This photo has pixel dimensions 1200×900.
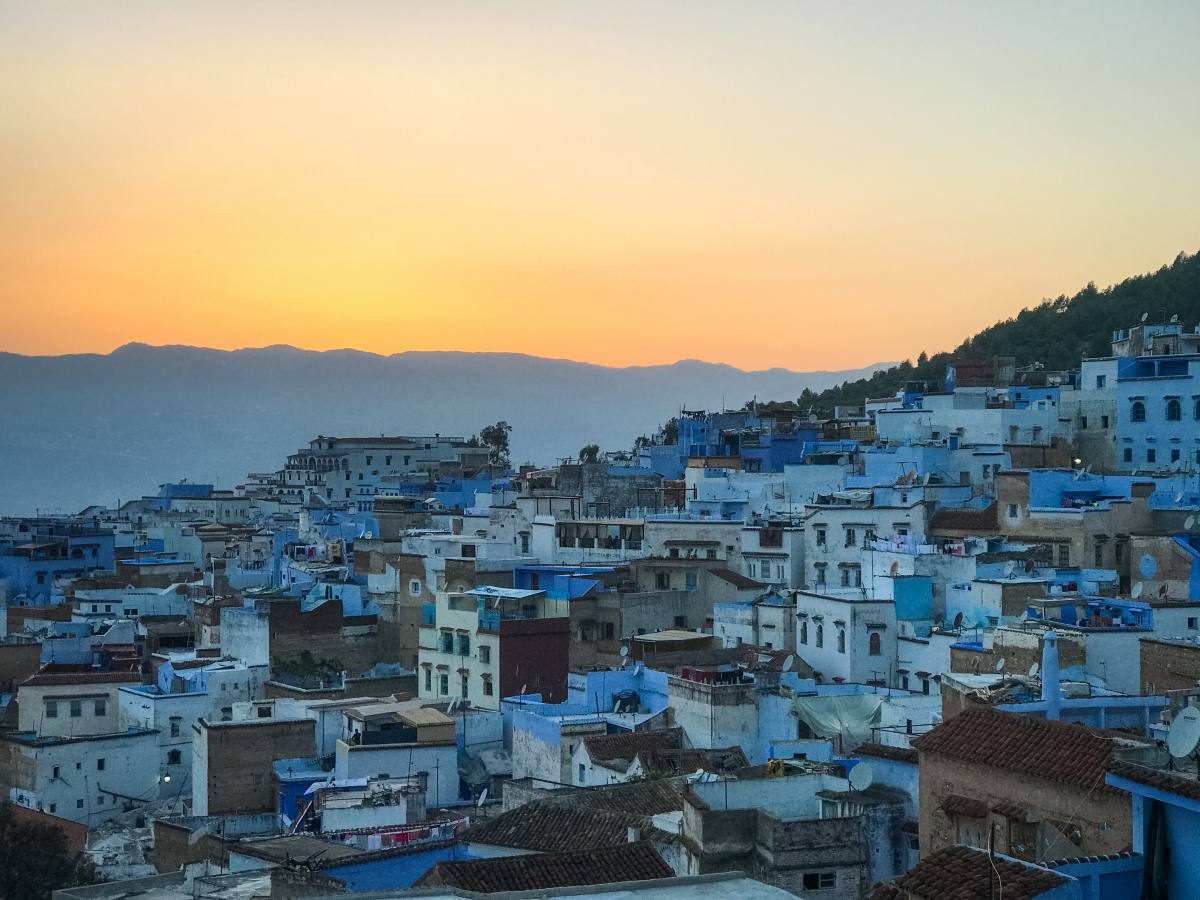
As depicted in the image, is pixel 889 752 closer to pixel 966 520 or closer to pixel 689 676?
pixel 689 676

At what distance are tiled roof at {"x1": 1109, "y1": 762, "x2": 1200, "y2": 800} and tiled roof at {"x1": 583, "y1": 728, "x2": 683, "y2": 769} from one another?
14.4 meters

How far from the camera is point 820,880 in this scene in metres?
17.7

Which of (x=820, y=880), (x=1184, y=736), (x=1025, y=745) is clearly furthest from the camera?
(x=820, y=880)

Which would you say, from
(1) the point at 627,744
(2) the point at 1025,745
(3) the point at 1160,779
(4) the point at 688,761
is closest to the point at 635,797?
(4) the point at 688,761

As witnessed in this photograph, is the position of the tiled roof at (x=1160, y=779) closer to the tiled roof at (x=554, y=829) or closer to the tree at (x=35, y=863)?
the tiled roof at (x=554, y=829)

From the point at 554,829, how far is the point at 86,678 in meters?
18.5

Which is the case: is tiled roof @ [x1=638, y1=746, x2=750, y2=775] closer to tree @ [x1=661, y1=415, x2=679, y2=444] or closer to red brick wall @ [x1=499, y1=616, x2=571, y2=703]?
red brick wall @ [x1=499, y1=616, x2=571, y2=703]

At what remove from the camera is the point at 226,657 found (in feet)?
125

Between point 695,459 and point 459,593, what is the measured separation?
58.0ft

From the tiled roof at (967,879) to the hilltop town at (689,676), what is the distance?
3cm

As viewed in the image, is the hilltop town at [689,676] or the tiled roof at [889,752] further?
the tiled roof at [889,752]

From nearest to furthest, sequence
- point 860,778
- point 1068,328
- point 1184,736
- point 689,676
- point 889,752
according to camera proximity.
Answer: point 1184,736
point 860,778
point 889,752
point 689,676
point 1068,328

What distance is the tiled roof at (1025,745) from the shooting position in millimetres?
14898

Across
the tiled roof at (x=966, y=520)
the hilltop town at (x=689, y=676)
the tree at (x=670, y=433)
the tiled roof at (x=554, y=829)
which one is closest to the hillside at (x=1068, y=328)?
the tree at (x=670, y=433)
